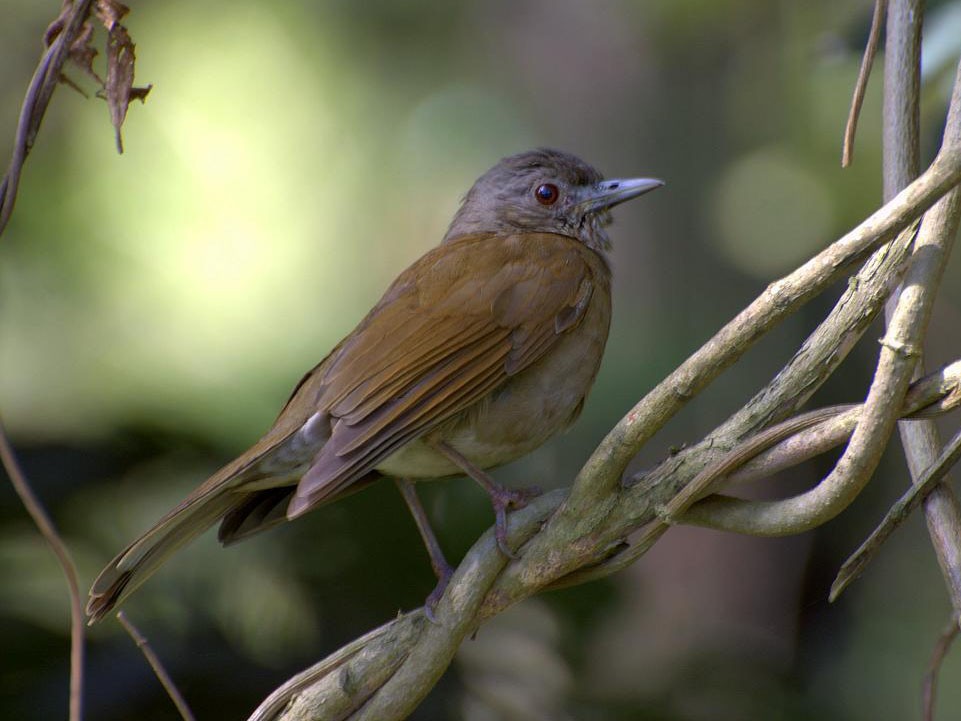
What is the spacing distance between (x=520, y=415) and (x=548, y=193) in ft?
4.12

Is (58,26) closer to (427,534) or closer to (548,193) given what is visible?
(427,534)

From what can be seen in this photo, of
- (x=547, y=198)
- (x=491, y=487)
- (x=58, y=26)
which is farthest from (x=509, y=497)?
(x=58, y=26)

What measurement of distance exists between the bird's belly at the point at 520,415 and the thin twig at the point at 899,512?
4.68 ft

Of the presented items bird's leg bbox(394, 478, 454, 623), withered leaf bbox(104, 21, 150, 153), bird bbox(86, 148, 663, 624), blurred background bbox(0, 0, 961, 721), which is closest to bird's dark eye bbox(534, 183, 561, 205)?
bird bbox(86, 148, 663, 624)

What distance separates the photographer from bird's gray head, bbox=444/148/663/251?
13.6ft

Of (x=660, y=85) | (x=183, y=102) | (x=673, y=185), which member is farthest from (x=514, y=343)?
(x=660, y=85)

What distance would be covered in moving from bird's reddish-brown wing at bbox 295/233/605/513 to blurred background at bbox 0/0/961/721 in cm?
76

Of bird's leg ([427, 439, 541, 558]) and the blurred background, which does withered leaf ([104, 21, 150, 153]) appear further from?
the blurred background

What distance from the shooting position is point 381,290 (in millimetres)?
6191

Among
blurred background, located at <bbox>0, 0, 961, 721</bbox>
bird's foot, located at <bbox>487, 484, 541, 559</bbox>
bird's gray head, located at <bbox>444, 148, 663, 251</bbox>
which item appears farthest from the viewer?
bird's gray head, located at <bbox>444, 148, 663, 251</bbox>

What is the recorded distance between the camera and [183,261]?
17.7ft

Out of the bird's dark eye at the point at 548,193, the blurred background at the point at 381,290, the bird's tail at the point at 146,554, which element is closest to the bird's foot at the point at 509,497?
the blurred background at the point at 381,290

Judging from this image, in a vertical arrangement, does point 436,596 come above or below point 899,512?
below

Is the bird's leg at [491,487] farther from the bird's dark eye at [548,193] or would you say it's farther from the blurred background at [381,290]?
the bird's dark eye at [548,193]
